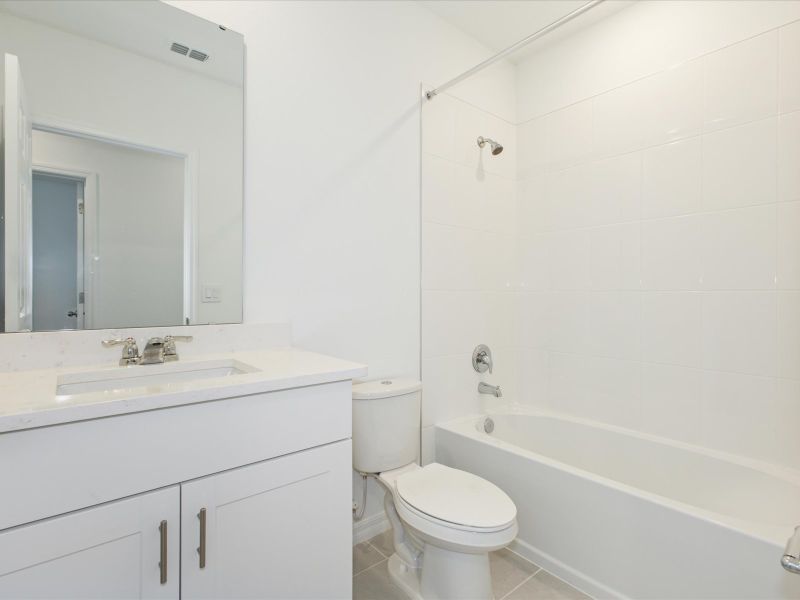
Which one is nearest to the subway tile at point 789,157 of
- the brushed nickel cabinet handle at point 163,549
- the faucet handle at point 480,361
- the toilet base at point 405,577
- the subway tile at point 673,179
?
the subway tile at point 673,179

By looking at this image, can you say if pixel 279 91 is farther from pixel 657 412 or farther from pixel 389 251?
pixel 657 412

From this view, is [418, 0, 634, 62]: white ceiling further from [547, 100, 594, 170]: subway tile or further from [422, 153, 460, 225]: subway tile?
[422, 153, 460, 225]: subway tile

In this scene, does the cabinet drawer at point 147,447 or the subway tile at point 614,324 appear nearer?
the cabinet drawer at point 147,447

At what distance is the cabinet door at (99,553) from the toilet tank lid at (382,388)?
0.77 meters

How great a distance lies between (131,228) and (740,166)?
2.28m

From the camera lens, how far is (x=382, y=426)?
1.59m

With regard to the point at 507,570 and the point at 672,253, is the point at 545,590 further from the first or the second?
the point at 672,253

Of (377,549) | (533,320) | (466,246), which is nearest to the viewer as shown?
(377,549)

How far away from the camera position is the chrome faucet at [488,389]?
2181 millimetres

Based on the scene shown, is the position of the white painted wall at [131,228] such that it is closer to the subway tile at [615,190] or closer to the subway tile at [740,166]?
the subway tile at [615,190]

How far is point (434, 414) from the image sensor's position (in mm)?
2078

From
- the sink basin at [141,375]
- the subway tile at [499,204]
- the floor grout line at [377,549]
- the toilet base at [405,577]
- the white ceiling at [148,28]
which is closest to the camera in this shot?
the sink basin at [141,375]

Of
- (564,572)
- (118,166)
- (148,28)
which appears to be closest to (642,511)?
(564,572)

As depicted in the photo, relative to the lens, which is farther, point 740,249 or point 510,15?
point 510,15
